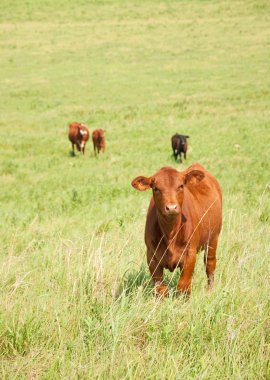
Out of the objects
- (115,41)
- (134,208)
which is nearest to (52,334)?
(134,208)

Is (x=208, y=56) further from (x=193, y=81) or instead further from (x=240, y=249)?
→ (x=240, y=249)

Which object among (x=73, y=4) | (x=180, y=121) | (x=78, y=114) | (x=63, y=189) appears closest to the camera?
(x=63, y=189)

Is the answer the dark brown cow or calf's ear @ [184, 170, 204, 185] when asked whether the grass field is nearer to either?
the dark brown cow

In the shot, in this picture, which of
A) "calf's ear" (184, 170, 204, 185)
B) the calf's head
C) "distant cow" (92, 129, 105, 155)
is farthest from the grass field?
"calf's ear" (184, 170, 204, 185)

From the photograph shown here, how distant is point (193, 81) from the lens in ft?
105

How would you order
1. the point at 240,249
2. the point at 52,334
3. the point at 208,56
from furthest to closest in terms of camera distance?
the point at 208,56
the point at 240,249
the point at 52,334

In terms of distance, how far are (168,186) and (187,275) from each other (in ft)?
2.38

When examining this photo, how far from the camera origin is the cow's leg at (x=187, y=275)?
4.07 m

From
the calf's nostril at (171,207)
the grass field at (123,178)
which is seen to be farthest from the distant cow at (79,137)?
the calf's nostril at (171,207)

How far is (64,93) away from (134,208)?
22.2 meters

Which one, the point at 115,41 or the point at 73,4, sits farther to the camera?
the point at 73,4

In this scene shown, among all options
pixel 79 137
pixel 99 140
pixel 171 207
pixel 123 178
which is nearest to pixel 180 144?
pixel 123 178

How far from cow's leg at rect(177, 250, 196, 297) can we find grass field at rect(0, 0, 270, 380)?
111 millimetres

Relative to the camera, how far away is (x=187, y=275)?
4.14 metres
